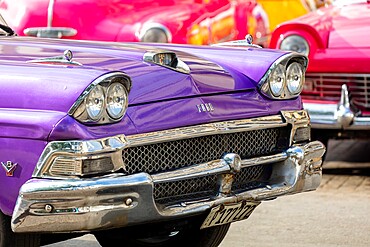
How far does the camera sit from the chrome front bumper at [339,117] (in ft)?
24.7

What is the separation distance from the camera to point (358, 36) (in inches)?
302

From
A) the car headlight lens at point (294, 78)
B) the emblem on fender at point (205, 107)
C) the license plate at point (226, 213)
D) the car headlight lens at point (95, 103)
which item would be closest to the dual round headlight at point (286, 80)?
the car headlight lens at point (294, 78)

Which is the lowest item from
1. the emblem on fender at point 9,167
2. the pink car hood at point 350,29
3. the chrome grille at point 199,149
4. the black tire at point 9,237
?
the black tire at point 9,237

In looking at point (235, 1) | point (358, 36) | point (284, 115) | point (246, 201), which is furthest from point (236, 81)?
point (235, 1)

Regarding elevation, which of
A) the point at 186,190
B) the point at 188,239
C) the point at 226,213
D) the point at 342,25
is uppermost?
the point at 342,25

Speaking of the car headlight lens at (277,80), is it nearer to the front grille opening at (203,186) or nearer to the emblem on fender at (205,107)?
the front grille opening at (203,186)

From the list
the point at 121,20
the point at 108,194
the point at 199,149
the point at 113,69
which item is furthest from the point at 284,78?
the point at 121,20

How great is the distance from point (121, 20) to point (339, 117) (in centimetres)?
202

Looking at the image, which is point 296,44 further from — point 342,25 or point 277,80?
point 277,80

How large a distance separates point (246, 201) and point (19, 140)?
113 cm

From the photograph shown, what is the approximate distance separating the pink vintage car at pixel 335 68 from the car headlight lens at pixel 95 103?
3925mm

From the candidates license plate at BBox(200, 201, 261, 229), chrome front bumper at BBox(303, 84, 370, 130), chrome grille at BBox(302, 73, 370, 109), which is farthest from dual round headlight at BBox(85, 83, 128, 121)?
chrome grille at BBox(302, 73, 370, 109)

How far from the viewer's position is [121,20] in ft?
27.5

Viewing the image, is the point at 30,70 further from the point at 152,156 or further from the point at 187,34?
the point at 187,34
